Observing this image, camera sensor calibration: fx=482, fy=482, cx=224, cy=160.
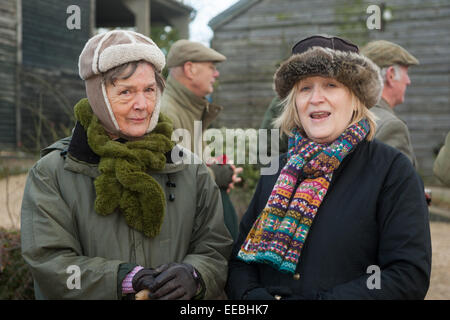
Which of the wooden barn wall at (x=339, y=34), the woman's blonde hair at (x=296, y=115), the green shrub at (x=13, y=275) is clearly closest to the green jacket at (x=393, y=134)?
the woman's blonde hair at (x=296, y=115)

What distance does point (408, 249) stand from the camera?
6.06 ft

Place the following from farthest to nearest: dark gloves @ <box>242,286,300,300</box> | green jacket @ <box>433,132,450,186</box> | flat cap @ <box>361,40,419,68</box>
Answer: flat cap @ <box>361,40,419,68</box> < green jacket @ <box>433,132,450,186</box> < dark gloves @ <box>242,286,300,300</box>

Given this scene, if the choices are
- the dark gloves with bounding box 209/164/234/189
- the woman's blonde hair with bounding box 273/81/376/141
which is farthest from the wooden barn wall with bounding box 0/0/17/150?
the woman's blonde hair with bounding box 273/81/376/141

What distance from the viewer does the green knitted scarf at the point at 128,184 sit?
6.72 feet

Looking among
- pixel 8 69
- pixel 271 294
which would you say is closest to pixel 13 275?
pixel 271 294

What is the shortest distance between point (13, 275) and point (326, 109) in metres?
2.81

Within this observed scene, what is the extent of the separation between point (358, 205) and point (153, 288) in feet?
2.94

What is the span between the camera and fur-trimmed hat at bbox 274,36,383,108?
83.0 inches

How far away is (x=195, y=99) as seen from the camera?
3.95 metres

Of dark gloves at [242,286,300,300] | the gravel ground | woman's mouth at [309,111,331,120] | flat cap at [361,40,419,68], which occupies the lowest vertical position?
the gravel ground

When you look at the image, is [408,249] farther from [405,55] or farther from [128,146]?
[405,55]

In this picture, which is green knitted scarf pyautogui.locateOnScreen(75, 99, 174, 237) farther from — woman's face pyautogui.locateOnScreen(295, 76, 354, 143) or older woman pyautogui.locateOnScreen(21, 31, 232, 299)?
woman's face pyautogui.locateOnScreen(295, 76, 354, 143)

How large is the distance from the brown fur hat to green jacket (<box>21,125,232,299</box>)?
0.67 meters
